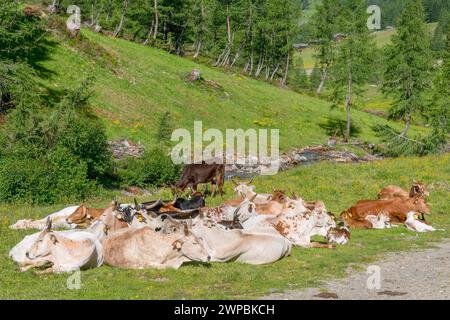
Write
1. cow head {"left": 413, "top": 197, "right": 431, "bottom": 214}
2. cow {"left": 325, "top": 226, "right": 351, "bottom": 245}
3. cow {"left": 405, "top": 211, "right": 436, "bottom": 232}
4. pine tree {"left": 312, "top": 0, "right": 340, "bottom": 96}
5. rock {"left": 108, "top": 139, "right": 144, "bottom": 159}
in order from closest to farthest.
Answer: cow {"left": 325, "top": 226, "right": 351, "bottom": 245} < cow {"left": 405, "top": 211, "right": 436, "bottom": 232} < cow head {"left": 413, "top": 197, "right": 431, "bottom": 214} < rock {"left": 108, "top": 139, "right": 144, "bottom": 159} < pine tree {"left": 312, "top": 0, "right": 340, "bottom": 96}

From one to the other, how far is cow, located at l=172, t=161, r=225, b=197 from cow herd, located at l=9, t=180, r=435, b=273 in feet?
18.8

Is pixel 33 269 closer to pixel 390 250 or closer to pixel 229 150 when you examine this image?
pixel 390 250

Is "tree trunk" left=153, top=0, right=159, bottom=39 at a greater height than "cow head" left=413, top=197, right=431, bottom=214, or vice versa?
"tree trunk" left=153, top=0, right=159, bottom=39

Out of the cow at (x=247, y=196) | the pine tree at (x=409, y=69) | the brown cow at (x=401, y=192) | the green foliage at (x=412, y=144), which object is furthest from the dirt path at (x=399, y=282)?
the pine tree at (x=409, y=69)

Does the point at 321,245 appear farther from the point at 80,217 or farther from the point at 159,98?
the point at 159,98

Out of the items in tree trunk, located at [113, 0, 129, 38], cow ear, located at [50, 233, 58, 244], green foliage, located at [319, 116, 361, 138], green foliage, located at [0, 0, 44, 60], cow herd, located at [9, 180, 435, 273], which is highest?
tree trunk, located at [113, 0, 129, 38]

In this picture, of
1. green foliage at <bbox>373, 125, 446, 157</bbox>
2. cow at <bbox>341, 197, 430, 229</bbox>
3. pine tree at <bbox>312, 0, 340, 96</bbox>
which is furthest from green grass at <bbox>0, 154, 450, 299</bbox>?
pine tree at <bbox>312, 0, 340, 96</bbox>

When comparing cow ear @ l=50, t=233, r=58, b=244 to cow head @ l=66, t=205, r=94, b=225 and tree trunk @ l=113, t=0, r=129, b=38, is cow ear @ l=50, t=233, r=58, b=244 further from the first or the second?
tree trunk @ l=113, t=0, r=129, b=38

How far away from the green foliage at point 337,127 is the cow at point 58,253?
4452 centimetres

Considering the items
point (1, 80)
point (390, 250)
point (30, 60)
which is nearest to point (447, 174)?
point (390, 250)

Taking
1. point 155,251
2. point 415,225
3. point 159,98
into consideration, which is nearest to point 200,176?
point 415,225

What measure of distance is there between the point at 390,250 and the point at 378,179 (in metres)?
12.9

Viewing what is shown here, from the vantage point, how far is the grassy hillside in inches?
1762

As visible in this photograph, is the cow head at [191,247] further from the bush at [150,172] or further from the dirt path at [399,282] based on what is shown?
the bush at [150,172]
